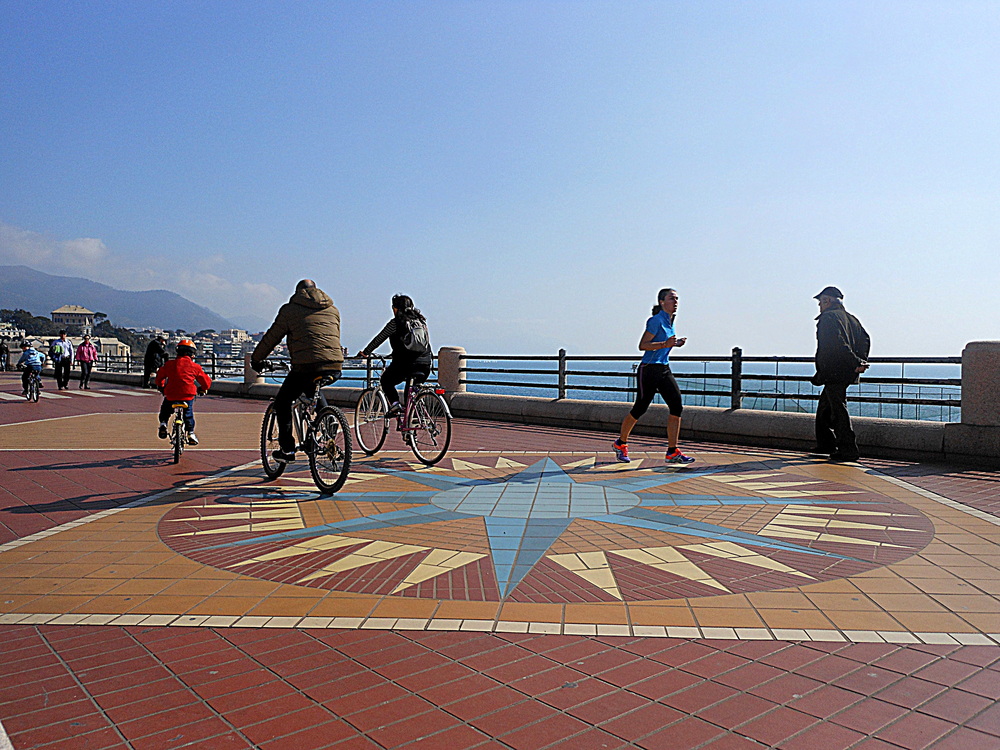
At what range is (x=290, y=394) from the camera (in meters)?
7.85

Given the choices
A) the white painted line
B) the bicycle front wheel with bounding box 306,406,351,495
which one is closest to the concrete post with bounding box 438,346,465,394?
the bicycle front wheel with bounding box 306,406,351,495

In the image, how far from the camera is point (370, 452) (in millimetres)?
9922

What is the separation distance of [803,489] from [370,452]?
514 centimetres

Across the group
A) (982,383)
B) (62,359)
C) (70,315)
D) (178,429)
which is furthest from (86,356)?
(70,315)

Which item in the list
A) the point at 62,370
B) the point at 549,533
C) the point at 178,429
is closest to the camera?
the point at 549,533

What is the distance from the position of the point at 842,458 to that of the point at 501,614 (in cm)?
697

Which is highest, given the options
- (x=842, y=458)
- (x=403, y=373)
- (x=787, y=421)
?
(x=403, y=373)

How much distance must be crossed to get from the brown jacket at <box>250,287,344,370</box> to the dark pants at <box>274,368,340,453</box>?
0.27 feet

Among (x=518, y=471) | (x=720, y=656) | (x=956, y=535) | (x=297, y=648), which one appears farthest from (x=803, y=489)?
(x=297, y=648)

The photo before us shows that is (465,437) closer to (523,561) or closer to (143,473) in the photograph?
(143,473)

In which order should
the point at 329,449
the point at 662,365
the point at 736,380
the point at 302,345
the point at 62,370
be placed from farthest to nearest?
the point at 62,370 < the point at 736,380 < the point at 662,365 < the point at 302,345 < the point at 329,449

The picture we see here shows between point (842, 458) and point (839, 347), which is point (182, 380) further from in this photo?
point (842, 458)

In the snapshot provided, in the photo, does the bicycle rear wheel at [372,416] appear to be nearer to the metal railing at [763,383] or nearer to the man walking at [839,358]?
the metal railing at [763,383]

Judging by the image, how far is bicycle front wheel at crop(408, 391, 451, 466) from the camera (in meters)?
9.23
